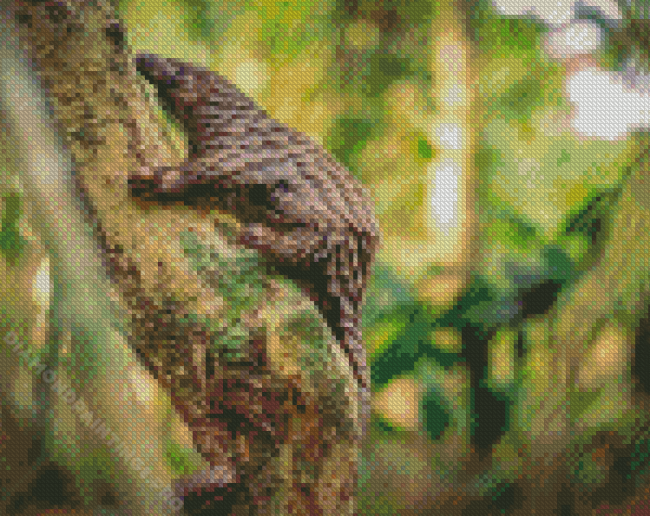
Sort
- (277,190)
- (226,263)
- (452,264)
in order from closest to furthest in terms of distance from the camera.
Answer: (226,263)
(277,190)
(452,264)

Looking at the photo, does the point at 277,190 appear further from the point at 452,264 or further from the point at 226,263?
the point at 452,264

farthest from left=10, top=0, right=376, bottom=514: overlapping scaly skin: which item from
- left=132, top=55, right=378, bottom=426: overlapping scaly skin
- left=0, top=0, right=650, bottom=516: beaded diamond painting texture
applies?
left=0, top=0, right=650, bottom=516: beaded diamond painting texture

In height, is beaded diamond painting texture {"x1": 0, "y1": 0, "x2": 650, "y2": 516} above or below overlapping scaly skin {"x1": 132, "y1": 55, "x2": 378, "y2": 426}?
below

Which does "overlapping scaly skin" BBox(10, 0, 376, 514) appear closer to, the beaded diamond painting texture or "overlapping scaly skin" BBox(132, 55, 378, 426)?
"overlapping scaly skin" BBox(132, 55, 378, 426)

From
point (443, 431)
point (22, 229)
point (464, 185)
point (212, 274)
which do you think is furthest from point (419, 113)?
point (212, 274)

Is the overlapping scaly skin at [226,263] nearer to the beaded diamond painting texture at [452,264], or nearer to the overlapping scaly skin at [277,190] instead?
the overlapping scaly skin at [277,190]

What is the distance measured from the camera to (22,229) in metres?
3.09

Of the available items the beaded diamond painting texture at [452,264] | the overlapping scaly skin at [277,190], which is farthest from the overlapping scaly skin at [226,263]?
the beaded diamond painting texture at [452,264]

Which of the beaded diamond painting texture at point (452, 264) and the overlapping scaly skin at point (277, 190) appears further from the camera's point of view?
the beaded diamond painting texture at point (452, 264)

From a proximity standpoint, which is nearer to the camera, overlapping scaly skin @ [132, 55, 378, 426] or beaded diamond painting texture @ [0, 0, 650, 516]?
overlapping scaly skin @ [132, 55, 378, 426]

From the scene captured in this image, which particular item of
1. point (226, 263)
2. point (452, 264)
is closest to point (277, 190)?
point (226, 263)

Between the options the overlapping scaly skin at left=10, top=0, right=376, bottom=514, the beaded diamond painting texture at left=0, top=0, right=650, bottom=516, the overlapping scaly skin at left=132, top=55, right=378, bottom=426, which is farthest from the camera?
the beaded diamond painting texture at left=0, top=0, right=650, bottom=516

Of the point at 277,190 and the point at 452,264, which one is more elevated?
the point at 277,190

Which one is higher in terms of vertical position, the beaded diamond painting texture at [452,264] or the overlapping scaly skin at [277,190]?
the overlapping scaly skin at [277,190]
